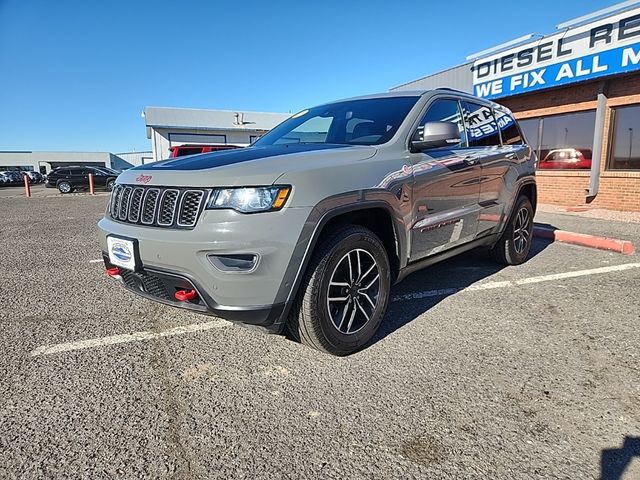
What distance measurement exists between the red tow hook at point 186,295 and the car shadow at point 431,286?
1296 millimetres

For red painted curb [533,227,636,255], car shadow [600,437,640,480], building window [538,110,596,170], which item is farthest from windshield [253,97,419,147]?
building window [538,110,596,170]

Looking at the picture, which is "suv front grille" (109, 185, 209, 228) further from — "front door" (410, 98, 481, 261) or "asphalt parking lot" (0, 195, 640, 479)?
"front door" (410, 98, 481, 261)

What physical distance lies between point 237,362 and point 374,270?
1.10 metres

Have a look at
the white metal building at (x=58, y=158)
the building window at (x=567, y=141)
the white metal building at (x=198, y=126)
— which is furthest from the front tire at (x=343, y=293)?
the white metal building at (x=58, y=158)

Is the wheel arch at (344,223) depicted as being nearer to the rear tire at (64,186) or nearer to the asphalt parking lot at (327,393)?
the asphalt parking lot at (327,393)

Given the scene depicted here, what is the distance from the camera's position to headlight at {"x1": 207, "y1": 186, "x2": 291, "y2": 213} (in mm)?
2334

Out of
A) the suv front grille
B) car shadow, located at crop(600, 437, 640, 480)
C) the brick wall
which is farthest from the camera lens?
the brick wall

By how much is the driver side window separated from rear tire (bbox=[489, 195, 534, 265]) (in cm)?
140

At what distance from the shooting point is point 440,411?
7.36 feet

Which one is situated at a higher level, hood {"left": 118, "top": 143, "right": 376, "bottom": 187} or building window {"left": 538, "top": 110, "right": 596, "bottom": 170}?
building window {"left": 538, "top": 110, "right": 596, "bottom": 170}

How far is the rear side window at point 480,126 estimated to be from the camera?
13.7 ft

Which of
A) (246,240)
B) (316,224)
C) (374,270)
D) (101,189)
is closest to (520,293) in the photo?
(374,270)

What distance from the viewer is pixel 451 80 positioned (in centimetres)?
1393

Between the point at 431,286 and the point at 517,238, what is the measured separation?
1.48 meters
